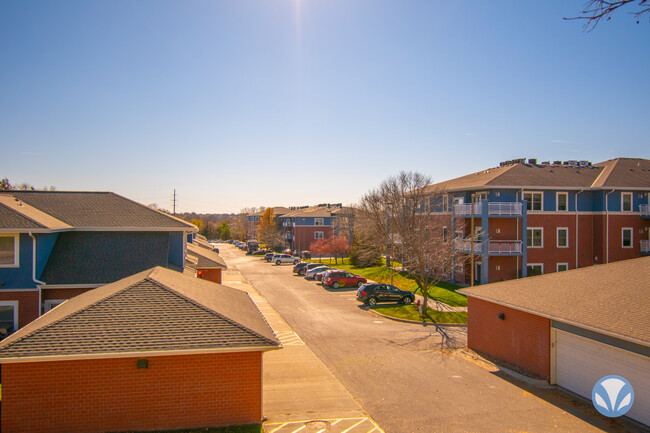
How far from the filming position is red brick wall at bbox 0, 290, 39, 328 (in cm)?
1516

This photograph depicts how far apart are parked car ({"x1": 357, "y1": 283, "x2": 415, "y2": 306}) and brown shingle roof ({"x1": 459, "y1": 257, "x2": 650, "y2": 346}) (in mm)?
9958

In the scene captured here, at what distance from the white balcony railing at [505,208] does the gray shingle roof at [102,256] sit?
2443 cm

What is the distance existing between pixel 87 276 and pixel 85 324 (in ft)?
22.9

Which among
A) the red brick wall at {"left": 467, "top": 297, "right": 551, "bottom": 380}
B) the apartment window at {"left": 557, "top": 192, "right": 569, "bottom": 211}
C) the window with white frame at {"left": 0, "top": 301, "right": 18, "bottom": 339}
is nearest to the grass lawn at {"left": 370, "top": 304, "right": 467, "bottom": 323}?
the red brick wall at {"left": 467, "top": 297, "right": 551, "bottom": 380}

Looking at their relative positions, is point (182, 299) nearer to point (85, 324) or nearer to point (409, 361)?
point (85, 324)

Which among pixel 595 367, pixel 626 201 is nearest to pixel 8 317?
pixel 595 367

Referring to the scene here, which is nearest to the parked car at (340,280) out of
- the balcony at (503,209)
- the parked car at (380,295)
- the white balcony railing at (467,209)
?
the parked car at (380,295)

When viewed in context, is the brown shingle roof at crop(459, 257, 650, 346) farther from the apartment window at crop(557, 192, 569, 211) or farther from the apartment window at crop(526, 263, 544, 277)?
the apartment window at crop(557, 192, 569, 211)

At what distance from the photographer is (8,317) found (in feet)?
50.1

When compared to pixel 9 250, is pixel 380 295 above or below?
below

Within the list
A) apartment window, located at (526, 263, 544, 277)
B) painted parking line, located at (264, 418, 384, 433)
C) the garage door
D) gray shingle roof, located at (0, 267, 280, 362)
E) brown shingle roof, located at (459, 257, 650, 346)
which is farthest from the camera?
apartment window, located at (526, 263, 544, 277)

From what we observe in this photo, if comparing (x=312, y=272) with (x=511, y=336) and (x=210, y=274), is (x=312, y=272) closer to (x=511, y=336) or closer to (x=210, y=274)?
(x=210, y=274)

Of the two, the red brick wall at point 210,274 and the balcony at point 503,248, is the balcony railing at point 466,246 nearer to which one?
the balcony at point 503,248

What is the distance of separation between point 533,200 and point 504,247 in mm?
5129
